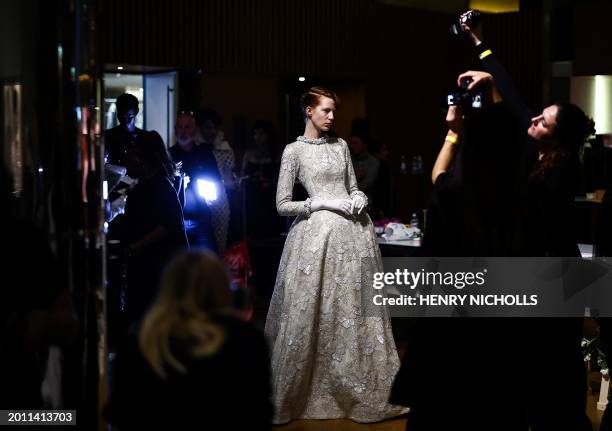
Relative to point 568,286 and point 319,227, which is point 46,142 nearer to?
point 568,286

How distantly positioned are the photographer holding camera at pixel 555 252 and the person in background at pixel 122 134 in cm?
334

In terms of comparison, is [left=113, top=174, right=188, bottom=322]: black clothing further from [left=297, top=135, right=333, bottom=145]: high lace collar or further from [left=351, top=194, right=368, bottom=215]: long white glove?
[left=351, top=194, right=368, bottom=215]: long white glove

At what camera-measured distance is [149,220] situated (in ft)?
14.4

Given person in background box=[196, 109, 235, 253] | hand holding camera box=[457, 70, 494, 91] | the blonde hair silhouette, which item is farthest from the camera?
person in background box=[196, 109, 235, 253]

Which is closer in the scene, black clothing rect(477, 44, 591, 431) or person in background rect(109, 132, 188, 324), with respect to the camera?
black clothing rect(477, 44, 591, 431)

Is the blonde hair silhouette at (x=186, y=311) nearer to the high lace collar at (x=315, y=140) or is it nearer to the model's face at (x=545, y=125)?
the model's face at (x=545, y=125)

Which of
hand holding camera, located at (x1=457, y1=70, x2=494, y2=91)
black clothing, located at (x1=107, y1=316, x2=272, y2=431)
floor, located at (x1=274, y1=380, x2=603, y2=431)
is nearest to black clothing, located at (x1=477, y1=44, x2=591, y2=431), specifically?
hand holding camera, located at (x1=457, y1=70, x2=494, y2=91)

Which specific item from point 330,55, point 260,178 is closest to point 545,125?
point 260,178

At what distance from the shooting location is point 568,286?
3010mm

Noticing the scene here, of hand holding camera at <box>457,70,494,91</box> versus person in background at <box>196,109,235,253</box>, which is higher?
hand holding camera at <box>457,70,494,91</box>

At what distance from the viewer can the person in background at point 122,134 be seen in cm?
603

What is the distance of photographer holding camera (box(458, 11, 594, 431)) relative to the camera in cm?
271

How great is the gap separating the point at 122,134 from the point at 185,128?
2.92 feet

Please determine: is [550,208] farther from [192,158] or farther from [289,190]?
[192,158]
